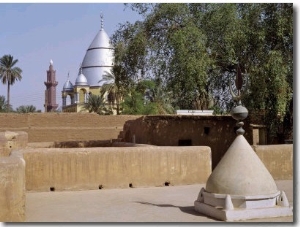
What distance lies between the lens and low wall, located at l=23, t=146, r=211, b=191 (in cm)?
1044

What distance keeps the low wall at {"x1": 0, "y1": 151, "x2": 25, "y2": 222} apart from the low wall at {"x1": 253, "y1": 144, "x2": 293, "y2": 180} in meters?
7.00

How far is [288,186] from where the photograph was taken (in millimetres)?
11070

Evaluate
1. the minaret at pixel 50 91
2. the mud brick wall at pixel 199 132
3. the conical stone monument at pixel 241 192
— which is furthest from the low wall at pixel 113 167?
the minaret at pixel 50 91

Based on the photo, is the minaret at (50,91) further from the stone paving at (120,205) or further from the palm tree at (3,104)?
A: the stone paving at (120,205)

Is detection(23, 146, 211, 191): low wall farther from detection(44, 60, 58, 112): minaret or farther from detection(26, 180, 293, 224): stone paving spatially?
detection(44, 60, 58, 112): minaret

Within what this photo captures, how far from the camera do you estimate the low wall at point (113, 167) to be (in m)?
10.4

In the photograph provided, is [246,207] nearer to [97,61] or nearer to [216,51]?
[216,51]

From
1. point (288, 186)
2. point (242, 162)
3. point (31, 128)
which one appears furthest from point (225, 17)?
point (31, 128)

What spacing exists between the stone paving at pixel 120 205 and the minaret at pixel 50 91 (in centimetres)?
5008

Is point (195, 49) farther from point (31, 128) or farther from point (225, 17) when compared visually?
point (31, 128)

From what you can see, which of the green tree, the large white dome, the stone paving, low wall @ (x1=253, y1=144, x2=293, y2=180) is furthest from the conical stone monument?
the large white dome

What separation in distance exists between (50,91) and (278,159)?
5173cm

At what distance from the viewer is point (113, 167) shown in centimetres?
1085

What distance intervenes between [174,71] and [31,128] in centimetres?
909
